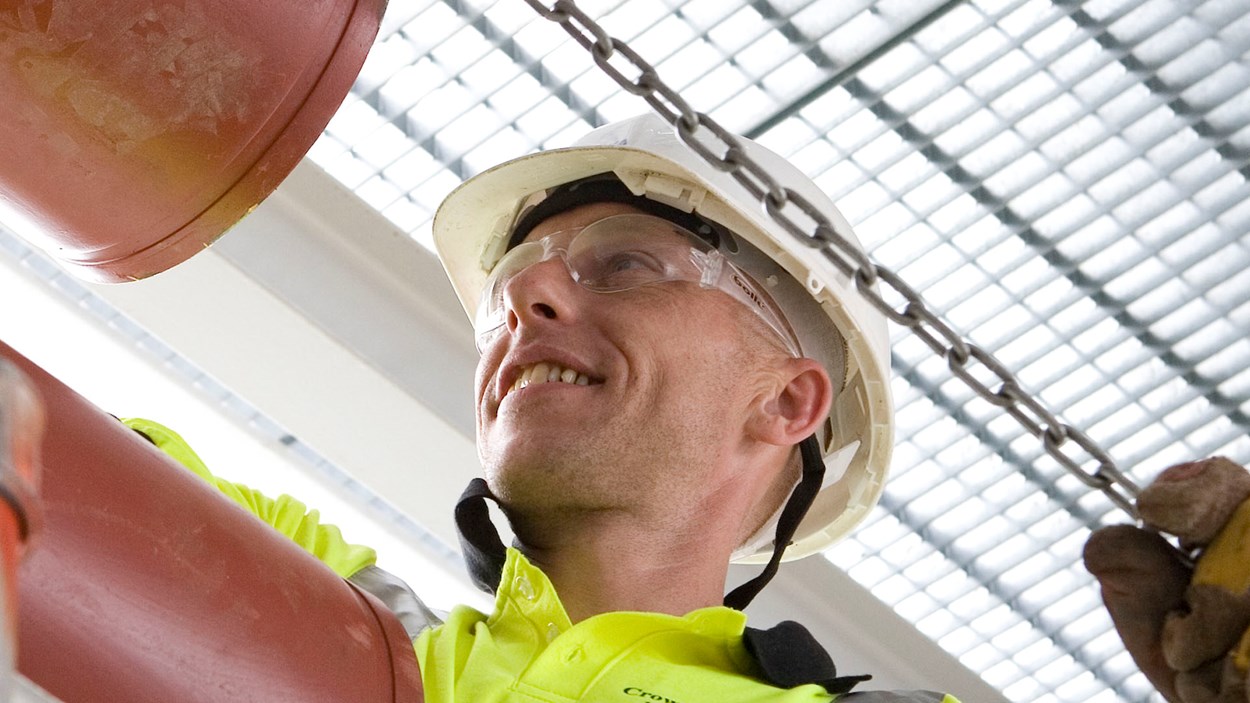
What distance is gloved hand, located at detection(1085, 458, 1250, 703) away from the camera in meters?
1.52

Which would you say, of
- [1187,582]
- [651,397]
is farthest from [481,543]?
[1187,582]

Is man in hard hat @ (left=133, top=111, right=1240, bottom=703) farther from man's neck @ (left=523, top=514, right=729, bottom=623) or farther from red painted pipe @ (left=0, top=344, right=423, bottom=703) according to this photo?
red painted pipe @ (left=0, top=344, right=423, bottom=703)

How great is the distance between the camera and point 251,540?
1.29m

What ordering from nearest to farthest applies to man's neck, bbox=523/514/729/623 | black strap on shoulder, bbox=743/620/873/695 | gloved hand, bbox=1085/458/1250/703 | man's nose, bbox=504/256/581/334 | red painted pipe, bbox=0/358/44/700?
red painted pipe, bbox=0/358/44/700, gloved hand, bbox=1085/458/1250/703, black strap on shoulder, bbox=743/620/873/695, man's neck, bbox=523/514/729/623, man's nose, bbox=504/256/581/334

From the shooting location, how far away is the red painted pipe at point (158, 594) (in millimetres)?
1100

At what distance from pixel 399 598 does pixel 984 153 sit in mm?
1038

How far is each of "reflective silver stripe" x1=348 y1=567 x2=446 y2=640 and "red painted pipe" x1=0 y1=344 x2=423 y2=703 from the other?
2.16ft

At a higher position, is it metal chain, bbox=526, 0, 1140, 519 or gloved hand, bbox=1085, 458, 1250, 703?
metal chain, bbox=526, 0, 1140, 519

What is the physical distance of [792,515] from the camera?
2.45m

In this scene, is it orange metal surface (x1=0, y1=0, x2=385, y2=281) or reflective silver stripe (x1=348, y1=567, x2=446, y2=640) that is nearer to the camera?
orange metal surface (x1=0, y1=0, x2=385, y2=281)

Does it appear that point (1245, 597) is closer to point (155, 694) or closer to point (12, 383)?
point (155, 694)

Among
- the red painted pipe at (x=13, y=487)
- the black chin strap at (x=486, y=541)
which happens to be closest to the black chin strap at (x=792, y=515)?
the black chin strap at (x=486, y=541)

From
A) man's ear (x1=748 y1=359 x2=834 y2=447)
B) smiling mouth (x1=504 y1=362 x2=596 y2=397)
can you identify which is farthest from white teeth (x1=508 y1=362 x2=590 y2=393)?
man's ear (x1=748 y1=359 x2=834 y2=447)

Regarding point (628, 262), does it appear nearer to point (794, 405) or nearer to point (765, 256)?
point (765, 256)
